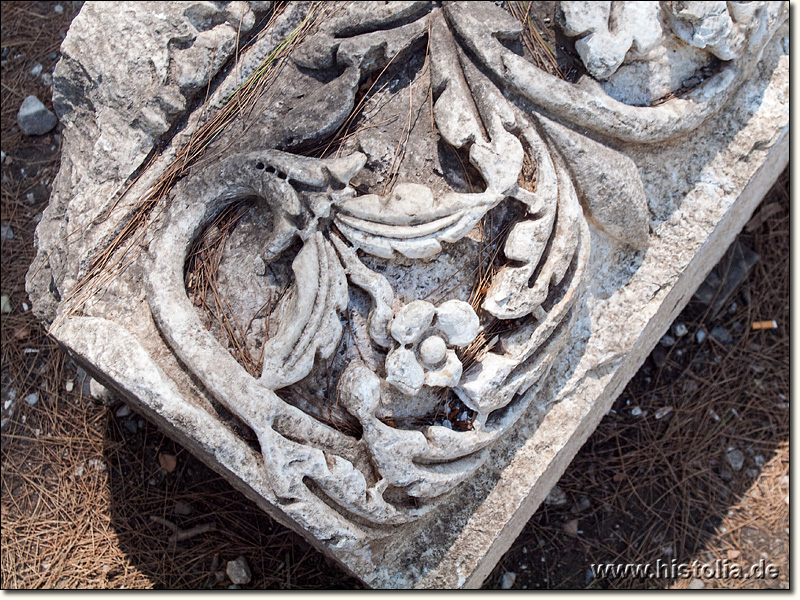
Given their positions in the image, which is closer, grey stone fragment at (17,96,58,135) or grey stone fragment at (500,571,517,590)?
grey stone fragment at (500,571,517,590)

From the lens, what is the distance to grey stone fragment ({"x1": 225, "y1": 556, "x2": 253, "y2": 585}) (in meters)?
2.47

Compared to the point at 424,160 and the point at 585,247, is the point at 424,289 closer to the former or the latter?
the point at 424,160

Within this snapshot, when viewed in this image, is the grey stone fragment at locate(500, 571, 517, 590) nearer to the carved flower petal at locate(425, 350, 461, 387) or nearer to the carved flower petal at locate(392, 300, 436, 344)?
the carved flower petal at locate(425, 350, 461, 387)

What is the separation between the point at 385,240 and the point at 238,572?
1.45 meters

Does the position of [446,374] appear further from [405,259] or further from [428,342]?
[405,259]

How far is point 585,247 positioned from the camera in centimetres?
199

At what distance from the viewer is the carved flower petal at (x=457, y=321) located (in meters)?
1.81

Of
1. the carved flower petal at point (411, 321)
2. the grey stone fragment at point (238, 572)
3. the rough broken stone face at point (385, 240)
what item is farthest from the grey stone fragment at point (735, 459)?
the grey stone fragment at point (238, 572)

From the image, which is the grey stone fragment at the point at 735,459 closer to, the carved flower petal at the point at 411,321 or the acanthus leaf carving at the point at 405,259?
the acanthus leaf carving at the point at 405,259

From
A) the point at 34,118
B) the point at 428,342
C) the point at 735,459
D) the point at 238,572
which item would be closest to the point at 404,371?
the point at 428,342

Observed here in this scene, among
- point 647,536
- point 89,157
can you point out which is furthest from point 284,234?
point 647,536

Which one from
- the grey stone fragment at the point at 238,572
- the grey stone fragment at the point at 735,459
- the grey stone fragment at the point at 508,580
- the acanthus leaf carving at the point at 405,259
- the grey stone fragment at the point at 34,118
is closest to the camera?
the acanthus leaf carving at the point at 405,259

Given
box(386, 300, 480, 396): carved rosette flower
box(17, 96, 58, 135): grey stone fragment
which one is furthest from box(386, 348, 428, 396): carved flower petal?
box(17, 96, 58, 135): grey stone fragment

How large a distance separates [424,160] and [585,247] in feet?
1.76
